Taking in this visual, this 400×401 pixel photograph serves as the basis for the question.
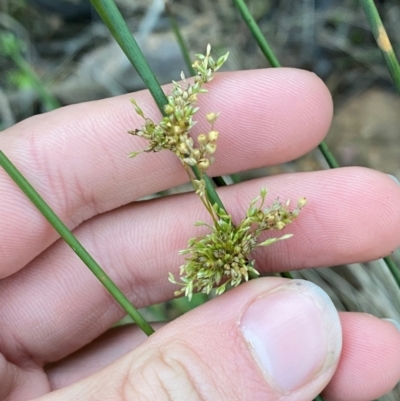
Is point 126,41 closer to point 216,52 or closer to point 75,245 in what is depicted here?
point 75,245

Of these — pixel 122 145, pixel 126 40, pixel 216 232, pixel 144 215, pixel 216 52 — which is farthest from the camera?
pixel 216 52

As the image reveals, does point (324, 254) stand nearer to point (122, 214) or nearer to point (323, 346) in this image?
point (323, 346)

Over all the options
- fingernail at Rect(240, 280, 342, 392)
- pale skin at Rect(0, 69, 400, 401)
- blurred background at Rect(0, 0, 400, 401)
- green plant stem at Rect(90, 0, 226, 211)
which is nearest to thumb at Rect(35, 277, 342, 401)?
fingernail at Rect(240, 280, 342, 392)

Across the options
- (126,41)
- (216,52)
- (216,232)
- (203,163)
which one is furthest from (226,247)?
(216,52)

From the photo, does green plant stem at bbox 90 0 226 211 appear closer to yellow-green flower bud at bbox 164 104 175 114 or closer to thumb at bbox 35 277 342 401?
yellow-green flower bud at bbox 164 104 175 114

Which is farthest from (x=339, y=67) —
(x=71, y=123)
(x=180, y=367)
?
(x=180, y=367)

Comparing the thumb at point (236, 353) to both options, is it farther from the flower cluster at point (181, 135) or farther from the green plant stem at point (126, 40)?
the green plant stem at point (126, 40)

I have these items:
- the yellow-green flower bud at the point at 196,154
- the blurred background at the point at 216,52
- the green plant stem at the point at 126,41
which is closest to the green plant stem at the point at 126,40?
the green plant stem at the point at 126,41
